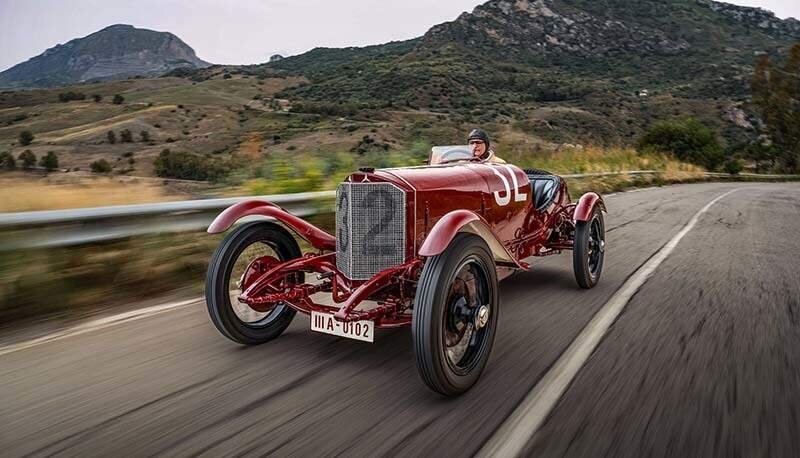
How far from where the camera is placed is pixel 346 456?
90.7 inches

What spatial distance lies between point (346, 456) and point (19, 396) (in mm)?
1783

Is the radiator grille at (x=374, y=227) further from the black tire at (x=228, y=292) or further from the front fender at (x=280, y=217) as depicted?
the black tire at (x=228, y=292)

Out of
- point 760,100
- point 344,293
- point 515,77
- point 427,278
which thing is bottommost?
point 344,293

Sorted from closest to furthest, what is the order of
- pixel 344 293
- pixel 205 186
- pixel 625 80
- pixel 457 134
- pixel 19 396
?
1. pixel 19 396
2. pixel 344 293
3. pixel 205 186
4. pixel 457 134
5. pixel 625 80

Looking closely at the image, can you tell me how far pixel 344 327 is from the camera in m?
3.21

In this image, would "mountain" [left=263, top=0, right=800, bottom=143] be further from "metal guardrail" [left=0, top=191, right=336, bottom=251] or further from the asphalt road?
the asphalt road

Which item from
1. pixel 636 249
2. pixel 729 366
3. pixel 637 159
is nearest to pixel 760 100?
pixel 637 159

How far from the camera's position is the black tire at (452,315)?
9.09 feet

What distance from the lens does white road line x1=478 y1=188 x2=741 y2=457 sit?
2.43 metres

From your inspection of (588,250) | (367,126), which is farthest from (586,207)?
(367,126)

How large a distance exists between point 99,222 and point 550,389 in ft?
12.6

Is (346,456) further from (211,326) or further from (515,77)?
(515,77)

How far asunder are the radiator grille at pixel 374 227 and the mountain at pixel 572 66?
46405 mm

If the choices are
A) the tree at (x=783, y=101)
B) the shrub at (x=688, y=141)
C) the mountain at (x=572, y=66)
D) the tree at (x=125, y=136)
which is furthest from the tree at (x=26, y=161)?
the tree at (x=783, y=101)
